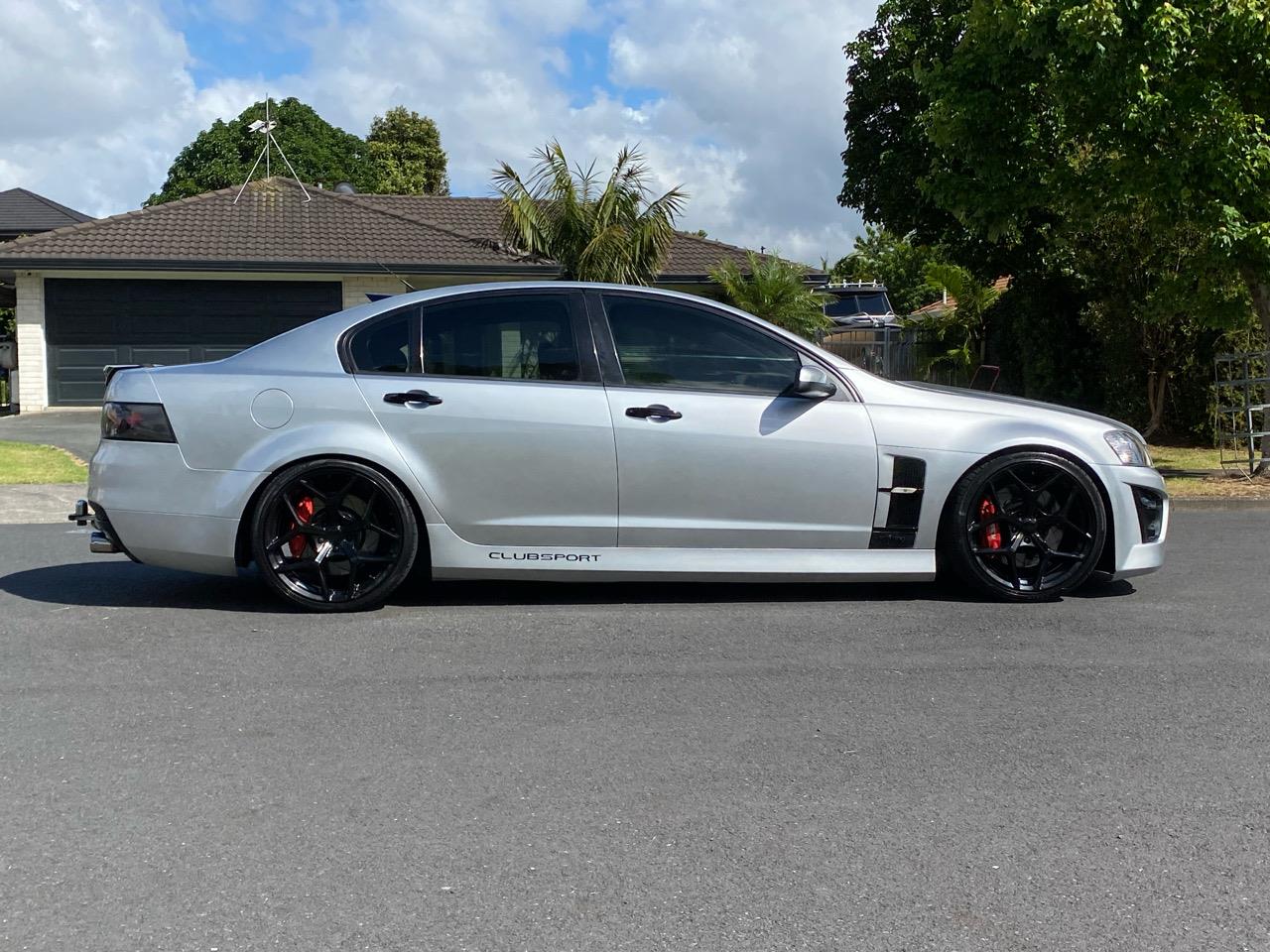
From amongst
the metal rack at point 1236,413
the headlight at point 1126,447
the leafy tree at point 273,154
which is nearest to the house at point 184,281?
the metal rack at point 1236,413

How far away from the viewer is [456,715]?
4.44 m

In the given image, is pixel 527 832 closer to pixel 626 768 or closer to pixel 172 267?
pixel 626 768

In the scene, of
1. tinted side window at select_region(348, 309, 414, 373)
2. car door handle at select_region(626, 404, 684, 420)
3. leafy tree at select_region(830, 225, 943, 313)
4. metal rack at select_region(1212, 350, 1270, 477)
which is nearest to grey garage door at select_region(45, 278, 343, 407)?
metal rack at select_region(1212, 350, 1270, 477)

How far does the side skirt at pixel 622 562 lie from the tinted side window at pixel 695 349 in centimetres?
80

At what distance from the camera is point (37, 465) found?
12844 millimetres

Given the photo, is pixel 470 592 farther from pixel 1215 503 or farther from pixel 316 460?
pixel 1215 503

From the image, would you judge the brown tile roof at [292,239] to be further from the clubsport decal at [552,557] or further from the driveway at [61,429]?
the clubsport decal at [552,557]

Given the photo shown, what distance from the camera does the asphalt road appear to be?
2.95 m

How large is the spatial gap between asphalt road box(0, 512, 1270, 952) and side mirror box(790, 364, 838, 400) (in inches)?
40.7

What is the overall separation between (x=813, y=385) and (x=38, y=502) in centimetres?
684

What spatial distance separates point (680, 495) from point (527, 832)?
274 centimetres

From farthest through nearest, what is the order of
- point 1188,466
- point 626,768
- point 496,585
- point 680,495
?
point 1188,466, point 496,585, point 680,495, point 626,768

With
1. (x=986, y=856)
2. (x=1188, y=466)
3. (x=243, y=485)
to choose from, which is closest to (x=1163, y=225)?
(x=1188, y=466)

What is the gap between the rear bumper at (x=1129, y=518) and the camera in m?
6.21
